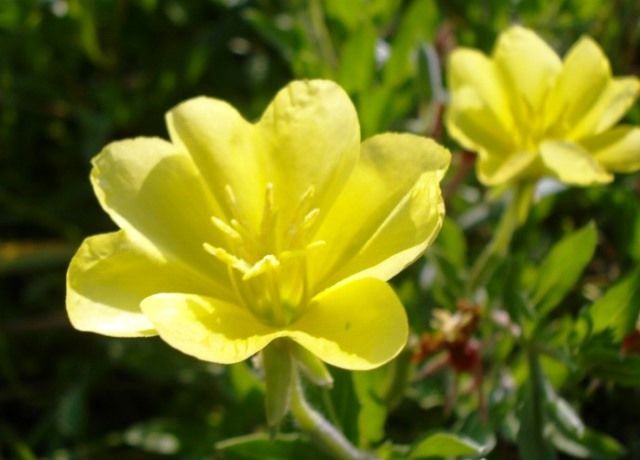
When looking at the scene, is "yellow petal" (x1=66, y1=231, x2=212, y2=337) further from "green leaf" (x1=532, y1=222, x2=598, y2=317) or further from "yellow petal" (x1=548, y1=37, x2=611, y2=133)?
"yellow petal" (x1=548, y1=37, x2=611, y2=133)

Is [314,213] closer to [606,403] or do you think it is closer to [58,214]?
[606,403]

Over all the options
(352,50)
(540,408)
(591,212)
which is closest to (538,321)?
(540,408)

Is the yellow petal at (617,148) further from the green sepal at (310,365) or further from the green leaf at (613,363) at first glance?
the green sepal at (310,365)

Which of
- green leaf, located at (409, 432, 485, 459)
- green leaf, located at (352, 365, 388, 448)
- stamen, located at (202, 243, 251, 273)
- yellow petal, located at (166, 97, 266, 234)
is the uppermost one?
yellow petal, located at (166, 97, 266, 234)

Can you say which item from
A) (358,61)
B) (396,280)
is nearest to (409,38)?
(358,61)

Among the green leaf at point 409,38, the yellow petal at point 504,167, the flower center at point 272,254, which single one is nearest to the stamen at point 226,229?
the flower center at point 272,254

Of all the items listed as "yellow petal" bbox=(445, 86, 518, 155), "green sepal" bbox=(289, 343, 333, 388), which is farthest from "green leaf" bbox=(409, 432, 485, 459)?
"yellow petal" bbox=(445, 86, 518, 155)

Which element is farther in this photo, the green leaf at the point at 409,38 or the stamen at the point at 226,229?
the green leaf at the point at 409,38
